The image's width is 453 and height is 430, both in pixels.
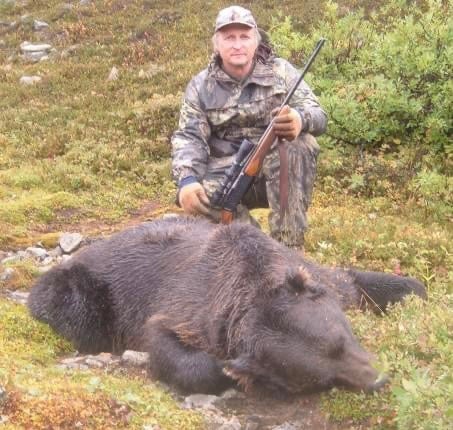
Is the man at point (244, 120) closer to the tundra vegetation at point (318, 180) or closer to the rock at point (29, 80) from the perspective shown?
the tundra vegetation at point (318, 180)

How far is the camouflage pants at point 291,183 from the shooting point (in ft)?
27.3

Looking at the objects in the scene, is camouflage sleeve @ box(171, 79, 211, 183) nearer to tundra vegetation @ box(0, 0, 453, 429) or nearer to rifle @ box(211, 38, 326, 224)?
rifle @ box(211, 38, 326, 224)

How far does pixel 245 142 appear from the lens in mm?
8094

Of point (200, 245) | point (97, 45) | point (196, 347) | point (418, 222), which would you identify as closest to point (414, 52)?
point (418, 222)

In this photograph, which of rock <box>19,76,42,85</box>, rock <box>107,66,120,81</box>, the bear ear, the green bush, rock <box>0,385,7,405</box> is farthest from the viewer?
rock <box>19,76,42,85</box>

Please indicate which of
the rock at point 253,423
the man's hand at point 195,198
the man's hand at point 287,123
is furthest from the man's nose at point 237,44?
the rock at point 253,423

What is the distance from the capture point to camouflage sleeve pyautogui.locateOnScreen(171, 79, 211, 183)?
27.3ft

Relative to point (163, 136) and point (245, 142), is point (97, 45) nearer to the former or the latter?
point (163, 136)

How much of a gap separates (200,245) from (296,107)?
8.75 feet

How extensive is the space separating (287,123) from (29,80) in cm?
1500

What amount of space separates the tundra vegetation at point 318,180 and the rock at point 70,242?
47 centimetres

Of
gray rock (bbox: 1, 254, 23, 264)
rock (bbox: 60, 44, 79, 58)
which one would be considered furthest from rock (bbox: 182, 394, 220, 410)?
rock (bbox: 60, 44, 79, 58)

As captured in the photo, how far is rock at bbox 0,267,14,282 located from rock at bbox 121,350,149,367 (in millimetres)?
2613

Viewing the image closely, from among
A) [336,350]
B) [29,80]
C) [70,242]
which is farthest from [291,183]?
[29,80]
